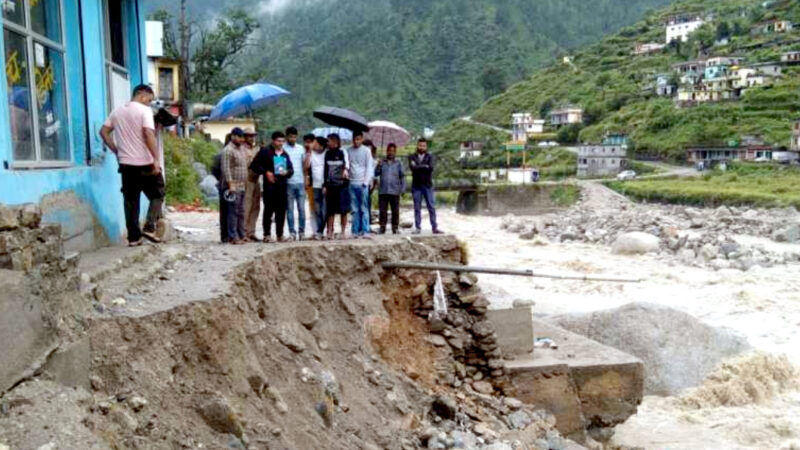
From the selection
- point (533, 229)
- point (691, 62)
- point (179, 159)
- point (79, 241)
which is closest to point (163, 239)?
point (79, 241)

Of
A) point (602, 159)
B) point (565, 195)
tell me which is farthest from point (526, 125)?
point (565, 195)

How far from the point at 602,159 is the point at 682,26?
55.5 meters

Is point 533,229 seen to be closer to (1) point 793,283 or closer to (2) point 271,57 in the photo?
(1) point 793,283

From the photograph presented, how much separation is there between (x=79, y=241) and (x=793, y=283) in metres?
19.5

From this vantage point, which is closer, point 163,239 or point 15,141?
point 15,141

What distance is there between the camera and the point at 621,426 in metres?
10.4

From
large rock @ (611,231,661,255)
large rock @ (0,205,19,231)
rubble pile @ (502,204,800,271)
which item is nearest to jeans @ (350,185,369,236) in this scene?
large rock @ (0,205,19,231)

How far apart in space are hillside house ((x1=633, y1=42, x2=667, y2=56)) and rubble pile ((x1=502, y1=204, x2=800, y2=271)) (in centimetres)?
6785

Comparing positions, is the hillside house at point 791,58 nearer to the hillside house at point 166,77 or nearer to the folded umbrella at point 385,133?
the hillside house at point 166,77

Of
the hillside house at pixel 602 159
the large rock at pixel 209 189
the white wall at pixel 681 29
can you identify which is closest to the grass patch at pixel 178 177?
the large rock at pixel 209 189

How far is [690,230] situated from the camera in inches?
1255

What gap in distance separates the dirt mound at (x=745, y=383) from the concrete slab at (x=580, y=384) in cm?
254

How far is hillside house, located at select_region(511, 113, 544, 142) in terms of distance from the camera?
83.0 m

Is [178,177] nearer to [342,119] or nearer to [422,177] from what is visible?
[342,119]
